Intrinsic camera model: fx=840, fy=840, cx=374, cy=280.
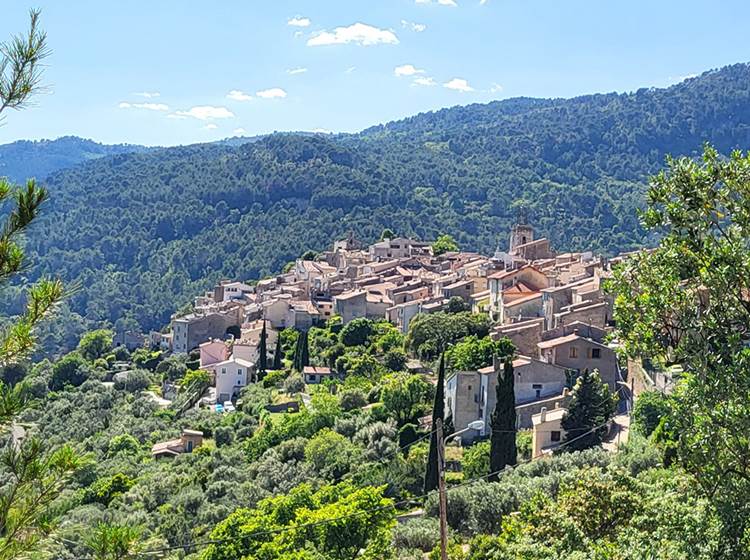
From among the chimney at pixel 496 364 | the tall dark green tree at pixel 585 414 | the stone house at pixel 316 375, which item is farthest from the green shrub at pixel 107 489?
the tall dark green tree at pixel 585 414

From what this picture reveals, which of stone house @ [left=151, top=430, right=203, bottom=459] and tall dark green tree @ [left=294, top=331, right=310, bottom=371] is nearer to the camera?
stone house @ [left=151, top=430, right=203, bottom=459]

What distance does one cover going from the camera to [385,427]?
3491 cm

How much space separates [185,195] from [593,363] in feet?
507

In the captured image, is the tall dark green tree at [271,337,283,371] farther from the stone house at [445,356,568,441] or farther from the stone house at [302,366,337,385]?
the stone house at [445,356,568,441]

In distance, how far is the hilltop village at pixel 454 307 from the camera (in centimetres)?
3350

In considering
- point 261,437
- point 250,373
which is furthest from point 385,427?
point 250,373

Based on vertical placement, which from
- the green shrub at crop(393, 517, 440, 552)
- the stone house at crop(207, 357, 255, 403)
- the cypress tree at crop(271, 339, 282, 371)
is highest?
the green shrub at crop(393, 517, 440, 552)

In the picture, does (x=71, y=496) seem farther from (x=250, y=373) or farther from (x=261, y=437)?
(x=250, y=373)

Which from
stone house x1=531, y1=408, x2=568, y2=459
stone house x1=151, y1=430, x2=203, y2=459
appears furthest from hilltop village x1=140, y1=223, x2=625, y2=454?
stone house x1=151, y1=430, x2=203, y2=459

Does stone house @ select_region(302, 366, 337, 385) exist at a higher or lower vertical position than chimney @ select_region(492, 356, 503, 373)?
lower

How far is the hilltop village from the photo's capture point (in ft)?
110

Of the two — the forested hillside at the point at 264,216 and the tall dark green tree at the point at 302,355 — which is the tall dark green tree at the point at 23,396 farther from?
the forested hillside at the point at 264,216

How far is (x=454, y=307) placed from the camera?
163ft

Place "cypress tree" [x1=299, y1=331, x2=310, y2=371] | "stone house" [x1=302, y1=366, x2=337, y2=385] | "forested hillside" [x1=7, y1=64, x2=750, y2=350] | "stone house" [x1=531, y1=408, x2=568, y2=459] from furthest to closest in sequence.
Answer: "forested hillside" [x1=7, y1=64, x2=750, y2=350], "cypress tree" [x1=299, y1=331, x2=310, y2=371], "stone house" [x1=302, y1=366, x2=337, y2=385], "stone house" [x1=531, y1=408, x2=568, y2=459]
